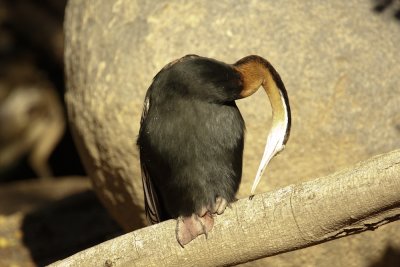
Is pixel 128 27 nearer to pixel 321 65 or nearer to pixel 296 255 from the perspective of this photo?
pixel 321 65

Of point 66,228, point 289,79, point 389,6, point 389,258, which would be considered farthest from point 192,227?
point 66,228

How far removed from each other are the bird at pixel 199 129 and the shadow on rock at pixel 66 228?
2.61 meters

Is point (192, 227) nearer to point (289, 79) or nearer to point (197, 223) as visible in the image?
point (197, 223)

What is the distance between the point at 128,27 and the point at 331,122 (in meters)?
1.20

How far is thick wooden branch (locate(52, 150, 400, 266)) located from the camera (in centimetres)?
309

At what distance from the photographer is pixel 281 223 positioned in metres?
3.28

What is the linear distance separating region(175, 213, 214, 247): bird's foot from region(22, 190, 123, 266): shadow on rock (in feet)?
9.18

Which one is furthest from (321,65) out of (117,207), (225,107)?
(117,207)

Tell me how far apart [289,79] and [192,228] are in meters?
1.25

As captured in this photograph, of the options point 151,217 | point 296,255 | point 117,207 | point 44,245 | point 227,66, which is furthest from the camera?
point 44,245

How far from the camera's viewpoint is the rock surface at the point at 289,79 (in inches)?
177

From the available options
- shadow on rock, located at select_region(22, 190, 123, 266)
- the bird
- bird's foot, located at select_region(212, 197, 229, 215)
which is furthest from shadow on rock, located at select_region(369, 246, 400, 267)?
shadow on rock, located at select_region(22, 190, 123, 266)

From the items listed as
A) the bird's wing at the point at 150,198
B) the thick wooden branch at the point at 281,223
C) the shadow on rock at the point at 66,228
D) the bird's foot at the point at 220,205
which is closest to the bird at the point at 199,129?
the bird's foot at the point at 220,205

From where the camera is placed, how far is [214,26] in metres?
4.67
